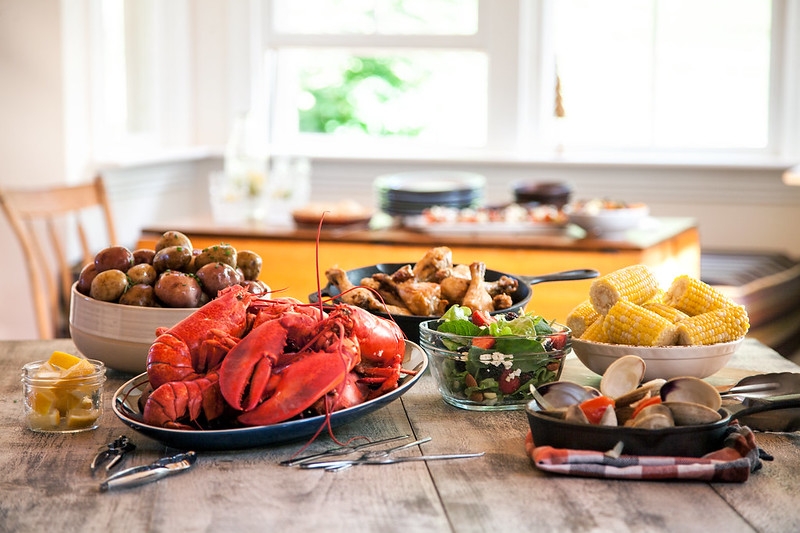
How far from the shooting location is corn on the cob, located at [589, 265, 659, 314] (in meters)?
1.37

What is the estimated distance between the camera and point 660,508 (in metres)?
0.98

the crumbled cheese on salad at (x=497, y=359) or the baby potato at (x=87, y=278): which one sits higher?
the baby potato at (x=87, y=278)

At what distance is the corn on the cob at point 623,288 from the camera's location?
1369 mm

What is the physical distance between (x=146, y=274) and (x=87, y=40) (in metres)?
2.52

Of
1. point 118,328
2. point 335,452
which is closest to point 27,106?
point 118,328

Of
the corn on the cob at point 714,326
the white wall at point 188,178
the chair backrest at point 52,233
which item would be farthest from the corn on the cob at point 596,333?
the white wall at point 188,178

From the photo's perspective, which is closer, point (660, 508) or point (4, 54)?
point (660, 508)

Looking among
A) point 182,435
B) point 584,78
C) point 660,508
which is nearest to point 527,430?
point 660,508

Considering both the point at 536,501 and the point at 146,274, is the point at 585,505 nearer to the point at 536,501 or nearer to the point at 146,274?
the point at 536,501

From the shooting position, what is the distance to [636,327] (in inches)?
51.5

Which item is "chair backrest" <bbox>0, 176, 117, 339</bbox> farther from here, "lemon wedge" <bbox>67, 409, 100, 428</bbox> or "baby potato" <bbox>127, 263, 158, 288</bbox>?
"lemon wedge" <bbox>67, 409, 100, 428</bbox>

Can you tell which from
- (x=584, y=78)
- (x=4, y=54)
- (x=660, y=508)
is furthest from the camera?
(x=584, y=78)

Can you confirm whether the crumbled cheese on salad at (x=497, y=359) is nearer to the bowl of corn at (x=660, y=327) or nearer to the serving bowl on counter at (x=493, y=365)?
the serving bowl on counter at (x=493, y=365)

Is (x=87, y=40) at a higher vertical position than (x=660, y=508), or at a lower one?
higher
